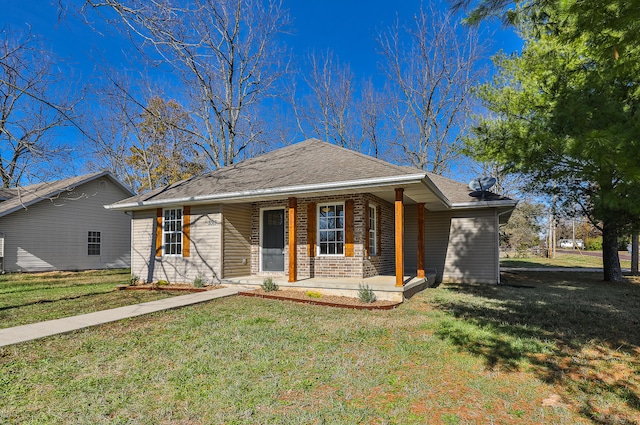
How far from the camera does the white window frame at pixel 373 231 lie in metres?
9.70

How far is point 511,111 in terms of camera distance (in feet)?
34.3

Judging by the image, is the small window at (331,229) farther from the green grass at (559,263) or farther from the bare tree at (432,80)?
the green grass at (559,263)

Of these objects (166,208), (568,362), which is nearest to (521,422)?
(568,362)

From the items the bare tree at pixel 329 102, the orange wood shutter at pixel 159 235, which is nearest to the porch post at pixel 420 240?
the orange wood shutter at pixel 159 235

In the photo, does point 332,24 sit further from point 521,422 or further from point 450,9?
point 521,422

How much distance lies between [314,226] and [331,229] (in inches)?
18.8

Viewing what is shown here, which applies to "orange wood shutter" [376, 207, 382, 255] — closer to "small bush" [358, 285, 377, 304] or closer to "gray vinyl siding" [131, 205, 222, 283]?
"small bush" [358, 285, 377, 304]

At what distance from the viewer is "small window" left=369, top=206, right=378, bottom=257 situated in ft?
31.9

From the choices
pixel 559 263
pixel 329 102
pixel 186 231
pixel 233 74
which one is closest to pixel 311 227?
pixel 186 231

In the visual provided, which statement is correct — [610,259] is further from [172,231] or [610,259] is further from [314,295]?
[172,231]

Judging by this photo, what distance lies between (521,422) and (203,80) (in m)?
19.1

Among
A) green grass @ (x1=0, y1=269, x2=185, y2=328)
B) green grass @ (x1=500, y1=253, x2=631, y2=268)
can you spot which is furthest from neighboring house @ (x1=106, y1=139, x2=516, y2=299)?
green grass @ (x1=500, y1=253, x2=631, y2=268)

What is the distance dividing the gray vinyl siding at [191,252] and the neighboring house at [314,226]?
32 millimetres

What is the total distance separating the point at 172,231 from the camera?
10883 millimetres
